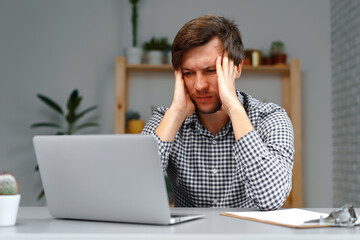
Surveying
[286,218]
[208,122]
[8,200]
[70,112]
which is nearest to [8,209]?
[8,200]

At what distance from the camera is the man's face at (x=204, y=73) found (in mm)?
1609

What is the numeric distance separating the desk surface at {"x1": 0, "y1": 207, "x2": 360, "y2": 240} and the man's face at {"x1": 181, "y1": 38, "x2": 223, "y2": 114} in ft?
2.25

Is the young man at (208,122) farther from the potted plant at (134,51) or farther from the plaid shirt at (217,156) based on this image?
the potted plant at (134,51)

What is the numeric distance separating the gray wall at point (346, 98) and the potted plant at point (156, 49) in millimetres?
1456

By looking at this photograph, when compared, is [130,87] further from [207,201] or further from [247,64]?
[207,201]

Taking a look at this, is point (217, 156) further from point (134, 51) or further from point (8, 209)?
point (134, 51)

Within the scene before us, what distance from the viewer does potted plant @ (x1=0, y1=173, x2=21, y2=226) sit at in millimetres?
934

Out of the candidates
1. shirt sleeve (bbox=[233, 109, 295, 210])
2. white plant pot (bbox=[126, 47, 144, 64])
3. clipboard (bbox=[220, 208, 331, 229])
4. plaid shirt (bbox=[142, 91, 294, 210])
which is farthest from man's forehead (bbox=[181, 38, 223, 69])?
white plant pot (bbox=[126, 47, 144, 64])

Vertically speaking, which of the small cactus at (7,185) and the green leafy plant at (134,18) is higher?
the green leafy plant at (134,18)

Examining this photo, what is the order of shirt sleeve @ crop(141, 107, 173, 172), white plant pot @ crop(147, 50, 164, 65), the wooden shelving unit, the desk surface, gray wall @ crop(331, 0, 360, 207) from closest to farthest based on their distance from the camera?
1. the desk surface
2. shirt sleeve @ crop(141, 107, 173, 172)
3. gray wall @ crop(331, 0, 360, 207)
4. the wooden shelving unit
5. white plant pot @ crop(147, 50, 164, 65)

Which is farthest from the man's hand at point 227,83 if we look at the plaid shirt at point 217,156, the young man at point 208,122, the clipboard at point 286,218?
the clipboard at point 286,218

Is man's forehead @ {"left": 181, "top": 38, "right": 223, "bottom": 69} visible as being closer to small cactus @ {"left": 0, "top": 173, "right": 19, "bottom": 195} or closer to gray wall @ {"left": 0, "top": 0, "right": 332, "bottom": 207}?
small cactus @ {"left": 0, "top": 173, "right": 19, "bottom": 195}

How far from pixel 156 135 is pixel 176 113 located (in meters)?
0.11

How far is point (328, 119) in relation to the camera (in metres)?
3.98
